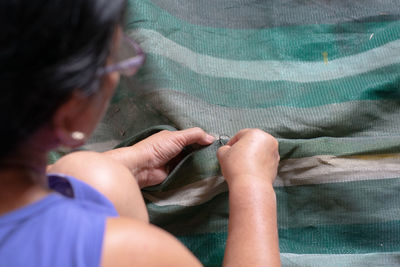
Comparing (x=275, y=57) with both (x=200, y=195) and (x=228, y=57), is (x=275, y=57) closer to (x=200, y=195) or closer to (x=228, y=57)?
(x=228, y=57)

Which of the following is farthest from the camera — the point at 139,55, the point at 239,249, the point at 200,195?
the point at 200,195

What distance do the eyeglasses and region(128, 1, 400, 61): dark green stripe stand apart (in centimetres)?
45

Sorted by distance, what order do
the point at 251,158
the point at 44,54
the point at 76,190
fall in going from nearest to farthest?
the point at 44,54
the point at 76,190
the point at 251,158

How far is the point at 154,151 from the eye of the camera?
2.67ft

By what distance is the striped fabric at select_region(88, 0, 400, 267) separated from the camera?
2.45ft

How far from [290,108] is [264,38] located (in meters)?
0.22

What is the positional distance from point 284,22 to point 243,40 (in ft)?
0.37

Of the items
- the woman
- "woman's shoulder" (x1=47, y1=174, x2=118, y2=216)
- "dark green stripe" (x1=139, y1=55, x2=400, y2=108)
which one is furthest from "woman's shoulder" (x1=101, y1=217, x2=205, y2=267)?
"dark green stripe" (x1=139, y1=55, x2=400, y2=108)

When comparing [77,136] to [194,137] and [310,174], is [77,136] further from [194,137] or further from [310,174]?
[310,174]

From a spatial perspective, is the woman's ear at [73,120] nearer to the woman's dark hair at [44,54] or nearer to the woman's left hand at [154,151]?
the woman's dark hair at [44,54]

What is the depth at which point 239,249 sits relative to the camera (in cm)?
64

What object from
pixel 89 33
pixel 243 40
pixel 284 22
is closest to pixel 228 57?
pixel 243 40

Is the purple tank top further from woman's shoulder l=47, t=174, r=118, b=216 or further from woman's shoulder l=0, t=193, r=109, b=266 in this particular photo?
woman's shoulder l=47, t=174, r=118, b=216

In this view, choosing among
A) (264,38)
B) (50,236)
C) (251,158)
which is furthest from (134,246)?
(264,38)
